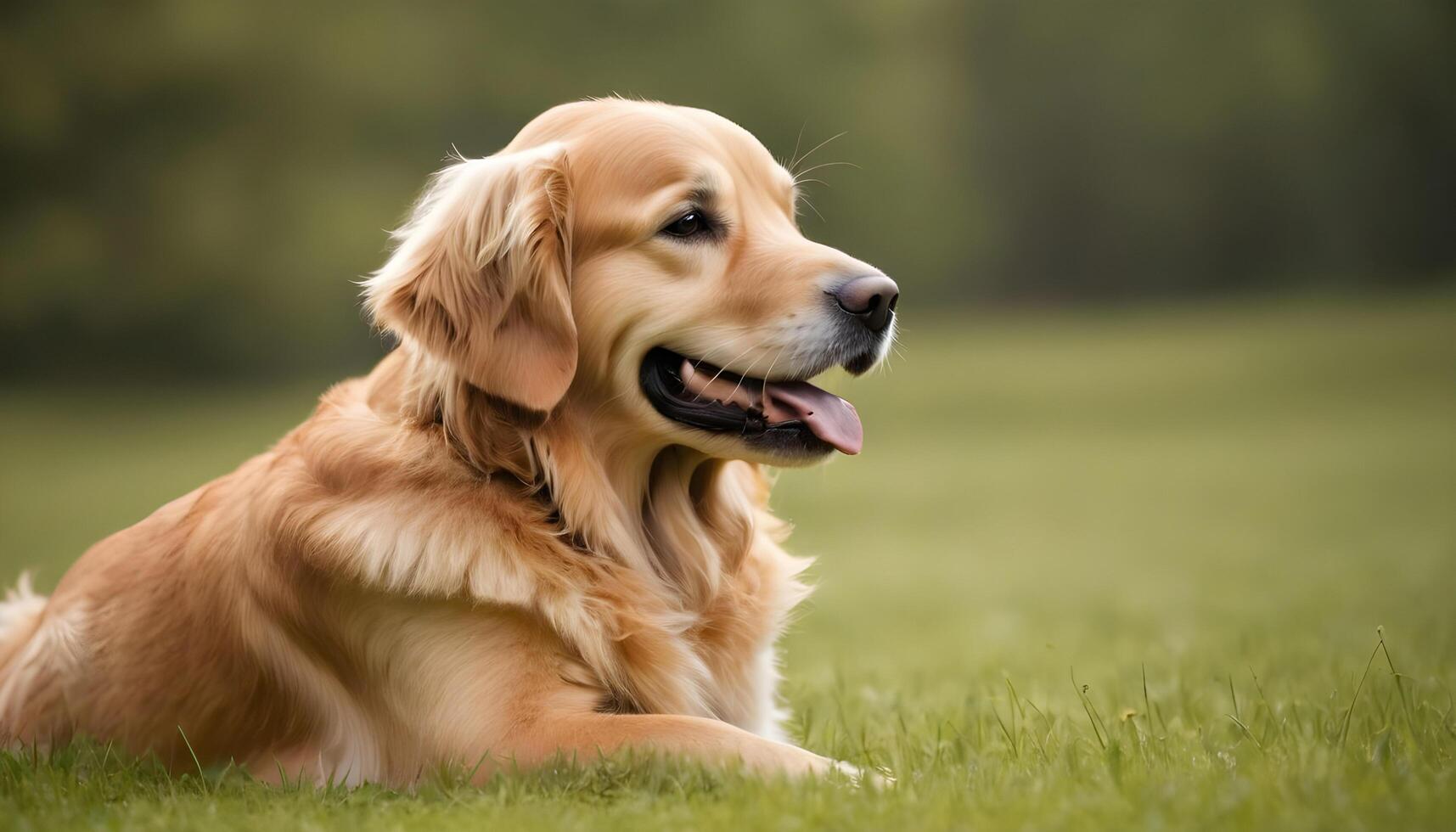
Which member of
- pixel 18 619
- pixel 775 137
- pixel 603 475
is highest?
pixel 775 137

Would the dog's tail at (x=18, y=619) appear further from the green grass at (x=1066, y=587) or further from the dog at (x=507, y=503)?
the green grass at (x=1066, y=587)

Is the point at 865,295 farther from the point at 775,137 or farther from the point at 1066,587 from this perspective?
the point at 775,137

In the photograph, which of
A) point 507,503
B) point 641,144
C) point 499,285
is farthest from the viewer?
point 641,144

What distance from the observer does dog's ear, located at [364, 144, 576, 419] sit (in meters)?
3.27

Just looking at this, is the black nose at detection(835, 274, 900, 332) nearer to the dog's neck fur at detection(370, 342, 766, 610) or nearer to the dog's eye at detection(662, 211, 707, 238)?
the dog's eye at detection(662, 211, 707, 238)

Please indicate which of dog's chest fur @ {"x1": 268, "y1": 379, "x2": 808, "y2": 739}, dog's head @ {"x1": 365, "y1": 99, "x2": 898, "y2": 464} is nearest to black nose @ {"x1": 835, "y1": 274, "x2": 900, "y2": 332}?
dog's head @ {"x1": 365, "y1": 99, "x2": 898, "y2": 464}

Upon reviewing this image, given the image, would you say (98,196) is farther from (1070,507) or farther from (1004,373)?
(1070,507)

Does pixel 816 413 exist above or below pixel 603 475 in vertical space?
above

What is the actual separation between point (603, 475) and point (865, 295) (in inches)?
32.5

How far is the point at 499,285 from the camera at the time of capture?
3352mm

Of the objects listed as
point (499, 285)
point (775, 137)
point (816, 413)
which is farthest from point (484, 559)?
point (775, 137)

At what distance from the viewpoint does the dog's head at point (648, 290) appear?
335cm

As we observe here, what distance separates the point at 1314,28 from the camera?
29.7 metres

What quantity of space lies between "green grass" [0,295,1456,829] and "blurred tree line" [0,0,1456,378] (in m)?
2.30
